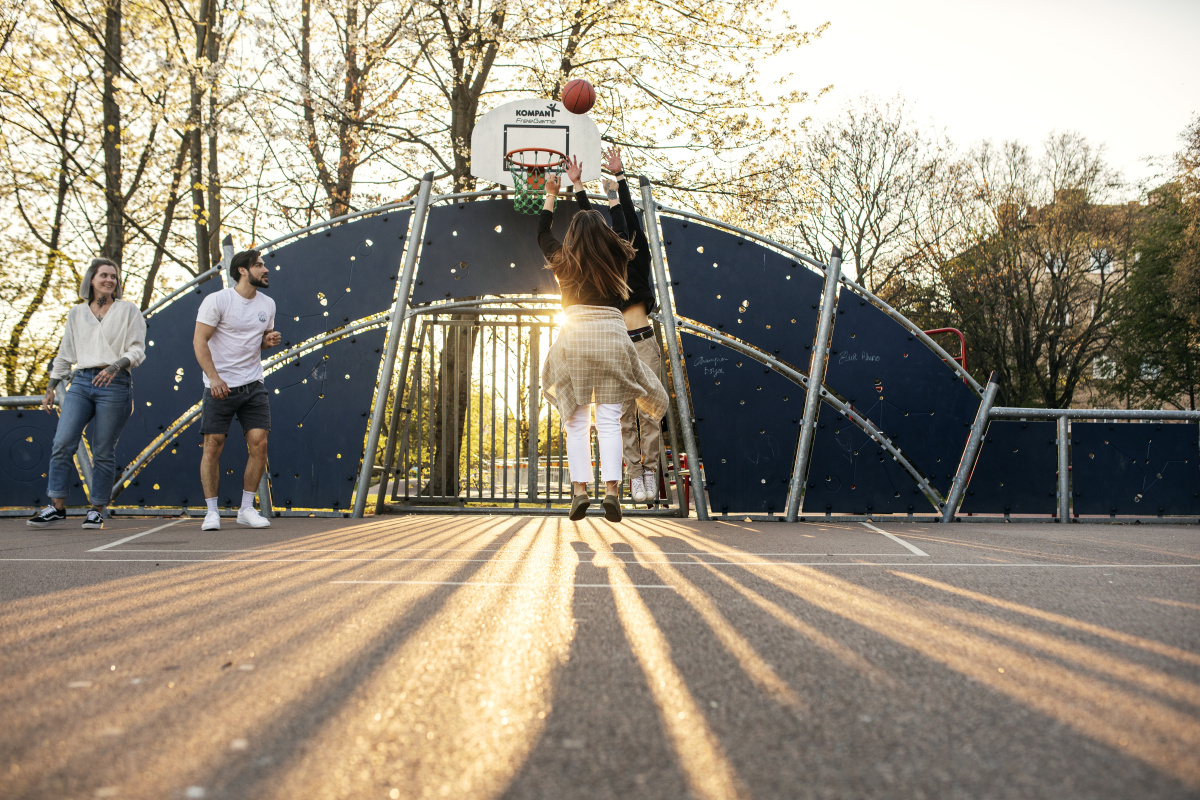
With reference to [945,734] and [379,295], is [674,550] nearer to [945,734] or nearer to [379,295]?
[945,734]

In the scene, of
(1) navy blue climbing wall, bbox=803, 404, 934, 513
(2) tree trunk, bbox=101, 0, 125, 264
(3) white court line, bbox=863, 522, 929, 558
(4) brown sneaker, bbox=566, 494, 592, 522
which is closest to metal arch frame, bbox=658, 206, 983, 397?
(1) navy blue climbing wall, bbox=803, 404, 934, 513

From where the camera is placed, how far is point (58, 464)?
658cm

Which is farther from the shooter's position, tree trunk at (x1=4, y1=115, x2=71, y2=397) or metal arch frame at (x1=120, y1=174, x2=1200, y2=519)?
tree trunk at (x1=4, y1=115, x2=71, y2=397)

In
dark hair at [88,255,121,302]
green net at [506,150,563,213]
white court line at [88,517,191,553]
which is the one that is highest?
green net at [506,150,563,213]

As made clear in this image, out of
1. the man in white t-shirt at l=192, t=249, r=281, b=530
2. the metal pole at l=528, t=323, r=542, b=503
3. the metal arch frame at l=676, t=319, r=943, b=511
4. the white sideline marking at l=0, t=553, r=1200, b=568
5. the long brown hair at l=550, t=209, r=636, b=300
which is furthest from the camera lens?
the metal pole at l=528, t=323, r=542, b=503

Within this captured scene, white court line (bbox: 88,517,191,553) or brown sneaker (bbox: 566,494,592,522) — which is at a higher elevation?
brown sneaker (bbox: 566,494,592,522)

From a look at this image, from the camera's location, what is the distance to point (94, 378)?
6.41 m

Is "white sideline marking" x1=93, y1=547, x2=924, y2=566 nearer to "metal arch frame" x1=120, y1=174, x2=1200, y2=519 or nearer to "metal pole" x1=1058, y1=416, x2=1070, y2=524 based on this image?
"metal arch frame" x1=120, y1=174, x2=1200, y2=519

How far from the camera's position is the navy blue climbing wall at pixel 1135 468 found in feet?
25.2

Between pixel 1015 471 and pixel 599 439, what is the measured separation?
4392 mm

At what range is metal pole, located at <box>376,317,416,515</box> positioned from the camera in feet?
26.6

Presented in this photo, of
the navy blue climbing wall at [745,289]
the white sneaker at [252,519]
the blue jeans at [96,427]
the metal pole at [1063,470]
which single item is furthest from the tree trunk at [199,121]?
the metal pole at [1063,470]

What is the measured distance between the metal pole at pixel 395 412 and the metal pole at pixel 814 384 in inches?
153

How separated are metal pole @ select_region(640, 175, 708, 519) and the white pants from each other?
1.99 meters
